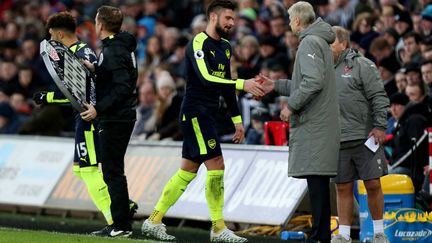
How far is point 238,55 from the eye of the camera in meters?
19.8

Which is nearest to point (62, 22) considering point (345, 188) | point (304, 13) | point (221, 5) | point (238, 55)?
point (221, 5)

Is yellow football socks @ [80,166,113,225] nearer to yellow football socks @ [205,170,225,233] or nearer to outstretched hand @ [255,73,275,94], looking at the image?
yellow football socks @ [205,170,225,233]

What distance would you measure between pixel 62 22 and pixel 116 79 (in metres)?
1.06

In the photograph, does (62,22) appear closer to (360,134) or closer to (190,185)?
(190,185)

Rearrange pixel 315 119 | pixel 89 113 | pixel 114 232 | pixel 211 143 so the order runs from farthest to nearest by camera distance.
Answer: pixel 114 232
pixel 89 113
pixel 211 143
pixel 315 119

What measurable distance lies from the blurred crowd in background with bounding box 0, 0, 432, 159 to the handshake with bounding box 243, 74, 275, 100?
289cm

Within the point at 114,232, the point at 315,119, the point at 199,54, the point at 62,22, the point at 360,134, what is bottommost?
the point at 114,232

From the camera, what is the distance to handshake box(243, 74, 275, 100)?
39.0ft

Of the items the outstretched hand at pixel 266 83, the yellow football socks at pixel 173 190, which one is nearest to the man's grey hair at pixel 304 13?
the outstretched hand at pixel 266 83

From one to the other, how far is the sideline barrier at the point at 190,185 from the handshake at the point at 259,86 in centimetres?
274

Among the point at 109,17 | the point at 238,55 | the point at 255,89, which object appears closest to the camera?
the point at 255,89

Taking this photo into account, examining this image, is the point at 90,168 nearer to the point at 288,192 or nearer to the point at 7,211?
the point at 288,192

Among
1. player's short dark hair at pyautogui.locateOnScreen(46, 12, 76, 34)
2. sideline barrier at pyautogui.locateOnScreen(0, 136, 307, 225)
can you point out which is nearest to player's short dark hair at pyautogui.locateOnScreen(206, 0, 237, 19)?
player's short dark hair at pyautogui.locateOnScreen(46, 12, 76, 34)

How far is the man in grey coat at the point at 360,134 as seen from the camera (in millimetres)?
12281
